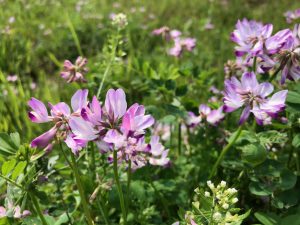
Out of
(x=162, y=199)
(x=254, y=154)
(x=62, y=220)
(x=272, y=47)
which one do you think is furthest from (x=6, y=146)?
(x=272, y=47)

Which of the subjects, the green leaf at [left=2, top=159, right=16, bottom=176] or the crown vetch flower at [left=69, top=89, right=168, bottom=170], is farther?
the green leaf at [left=2, top=159, right=16, bottom=176]

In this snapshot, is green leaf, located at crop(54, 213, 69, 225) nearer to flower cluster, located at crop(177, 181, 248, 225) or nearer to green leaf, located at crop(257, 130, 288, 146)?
flower cluster, located at crop(177, 181, 248, 225)

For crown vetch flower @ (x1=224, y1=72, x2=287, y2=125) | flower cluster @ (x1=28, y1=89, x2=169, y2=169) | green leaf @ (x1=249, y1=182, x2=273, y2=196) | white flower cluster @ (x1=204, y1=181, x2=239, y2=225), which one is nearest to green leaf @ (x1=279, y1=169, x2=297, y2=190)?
green leaf @ (x1=249, y1=182, x2=273, y2=196)

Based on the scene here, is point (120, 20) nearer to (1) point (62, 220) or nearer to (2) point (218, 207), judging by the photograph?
(1) point (62, 220)

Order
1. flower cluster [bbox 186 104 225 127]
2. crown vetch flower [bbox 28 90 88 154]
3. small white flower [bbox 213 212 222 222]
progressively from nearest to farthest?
small white flower [bbox 213 212 222 222] < crown vetch flower [bbox 28 90 88 154] < flower cluster [bbox 186 104 225 127]

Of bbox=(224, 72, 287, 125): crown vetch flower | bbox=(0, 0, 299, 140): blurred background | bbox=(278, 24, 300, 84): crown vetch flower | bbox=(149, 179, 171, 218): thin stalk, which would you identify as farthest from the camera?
bbox=(0, 0, 299, 140): blurred background

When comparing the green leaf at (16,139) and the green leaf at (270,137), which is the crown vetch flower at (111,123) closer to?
the green leaf at (16,139)

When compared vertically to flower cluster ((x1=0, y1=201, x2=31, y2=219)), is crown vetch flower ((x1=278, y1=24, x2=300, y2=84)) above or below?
above
